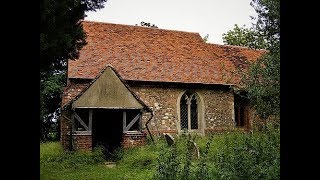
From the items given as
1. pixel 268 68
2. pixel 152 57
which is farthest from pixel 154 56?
pixel 268 68

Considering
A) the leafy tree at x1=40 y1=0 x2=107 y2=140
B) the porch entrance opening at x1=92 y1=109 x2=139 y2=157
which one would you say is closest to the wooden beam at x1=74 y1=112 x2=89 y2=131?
the porch entrance opening at x1=92 y1=109 x2=139 y2=157

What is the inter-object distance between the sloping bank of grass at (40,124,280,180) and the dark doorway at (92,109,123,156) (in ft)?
7.59

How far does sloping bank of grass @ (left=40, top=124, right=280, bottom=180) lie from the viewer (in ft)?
21.9

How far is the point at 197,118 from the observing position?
19469 millimetres

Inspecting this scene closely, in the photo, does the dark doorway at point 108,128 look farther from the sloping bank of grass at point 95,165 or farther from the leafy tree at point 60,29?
the leafy tree at point 60,29

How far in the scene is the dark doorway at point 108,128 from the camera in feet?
55.4

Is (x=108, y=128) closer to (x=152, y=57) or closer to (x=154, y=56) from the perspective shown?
(x=152, y=57)

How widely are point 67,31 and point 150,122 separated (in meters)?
9.83

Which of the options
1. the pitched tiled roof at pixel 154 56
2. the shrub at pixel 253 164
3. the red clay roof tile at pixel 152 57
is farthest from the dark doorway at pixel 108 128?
the shrub at pixel 253 164

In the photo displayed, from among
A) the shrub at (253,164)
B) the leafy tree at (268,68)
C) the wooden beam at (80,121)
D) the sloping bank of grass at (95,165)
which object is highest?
the leafy tree at (268,68)

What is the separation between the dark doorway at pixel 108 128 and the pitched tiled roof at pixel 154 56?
6.43 ft

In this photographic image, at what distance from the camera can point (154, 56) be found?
65.1ft

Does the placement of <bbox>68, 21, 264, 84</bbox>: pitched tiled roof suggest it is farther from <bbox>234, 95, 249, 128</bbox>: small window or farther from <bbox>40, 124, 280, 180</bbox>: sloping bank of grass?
<bbox>40, 124, 280, 180</bbox>: sloping bank of grass
